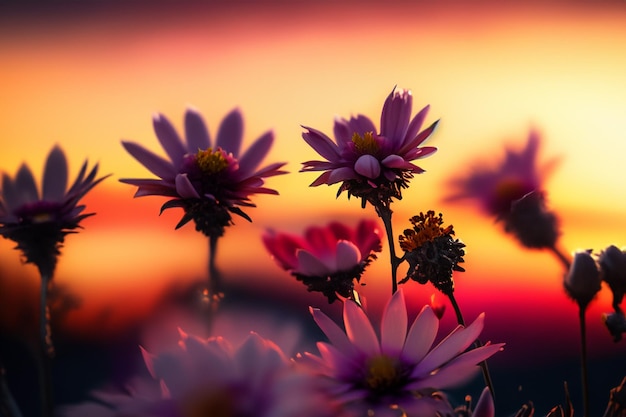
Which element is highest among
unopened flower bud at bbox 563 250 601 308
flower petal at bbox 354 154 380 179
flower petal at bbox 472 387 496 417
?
Result: flower petal at bbox 354 154 380 179

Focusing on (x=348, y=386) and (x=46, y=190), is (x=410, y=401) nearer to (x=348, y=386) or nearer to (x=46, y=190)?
(x=348, y=386)

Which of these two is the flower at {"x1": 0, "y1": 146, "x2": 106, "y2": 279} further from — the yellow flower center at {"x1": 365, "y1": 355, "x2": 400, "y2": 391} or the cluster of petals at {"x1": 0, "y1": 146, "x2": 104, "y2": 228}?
the yellow flower center at {"x1": 365, "y1": 355, "x2": 400, "y2": 391}

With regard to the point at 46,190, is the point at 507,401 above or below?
below

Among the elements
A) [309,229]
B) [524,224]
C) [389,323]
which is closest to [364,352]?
[389,323]

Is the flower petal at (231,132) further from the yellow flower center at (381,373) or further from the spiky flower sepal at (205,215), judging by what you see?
the yellow flower center at (381,373)

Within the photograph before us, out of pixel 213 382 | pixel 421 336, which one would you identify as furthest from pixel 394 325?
pixel 213 382

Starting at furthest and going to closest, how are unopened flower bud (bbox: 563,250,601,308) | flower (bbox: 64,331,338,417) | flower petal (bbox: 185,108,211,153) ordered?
flower petal (bbox: 185,108,211,153) → unopened flower bud (bbox: 563,250,601,308) → flower (bbox: 64,331,338,417)

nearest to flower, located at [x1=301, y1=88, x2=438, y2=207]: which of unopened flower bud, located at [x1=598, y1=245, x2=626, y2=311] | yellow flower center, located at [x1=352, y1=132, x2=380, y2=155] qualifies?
yellow flower center, located at [x1=352, y1=132, x2=380, y2=155]
